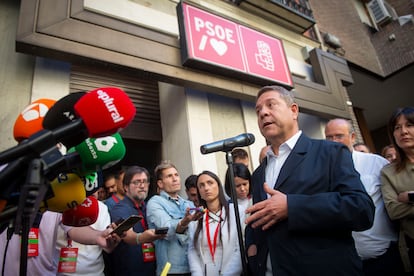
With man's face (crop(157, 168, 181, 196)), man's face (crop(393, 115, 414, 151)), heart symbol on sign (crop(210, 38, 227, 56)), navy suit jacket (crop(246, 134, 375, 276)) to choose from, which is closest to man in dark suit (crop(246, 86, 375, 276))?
navy suit jacket (crop(246, 134, 375, 276))

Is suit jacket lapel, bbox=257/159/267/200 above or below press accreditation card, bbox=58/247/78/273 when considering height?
above

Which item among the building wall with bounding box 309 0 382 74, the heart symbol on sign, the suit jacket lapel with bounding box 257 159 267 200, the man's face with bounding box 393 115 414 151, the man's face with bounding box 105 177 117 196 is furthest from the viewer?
the building wall with bounding box 309 0 382 74

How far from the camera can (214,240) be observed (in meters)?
2.37

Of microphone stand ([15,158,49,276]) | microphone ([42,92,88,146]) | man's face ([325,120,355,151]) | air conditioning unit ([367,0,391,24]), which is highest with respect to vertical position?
air conditioning unit ([367,0,391,24])

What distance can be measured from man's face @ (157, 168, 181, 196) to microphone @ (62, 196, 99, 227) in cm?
158

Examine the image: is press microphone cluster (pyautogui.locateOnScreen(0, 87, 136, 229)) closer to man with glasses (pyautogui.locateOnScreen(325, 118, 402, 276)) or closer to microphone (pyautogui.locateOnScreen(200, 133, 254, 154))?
microphone (pyautogui.locateOnScreen(200, 133, 254, 154))

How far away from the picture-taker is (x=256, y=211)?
57.3 inches

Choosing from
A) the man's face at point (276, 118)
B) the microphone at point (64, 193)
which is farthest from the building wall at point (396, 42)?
the microphone at point (64, 193)

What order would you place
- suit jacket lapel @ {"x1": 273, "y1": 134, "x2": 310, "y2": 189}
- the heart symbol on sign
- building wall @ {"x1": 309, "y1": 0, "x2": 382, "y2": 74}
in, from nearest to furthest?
1. suit jacket lapel @ {"x1": 273, "y1": 134, "x2": 310, "y2": 189}
2. the heart symbol on sign
3. building wall @ {"x1": 309, "y1": 0, "x2": 382, "y2": 74}

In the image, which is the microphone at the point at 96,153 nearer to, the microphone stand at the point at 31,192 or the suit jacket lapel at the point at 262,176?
the microphone stand at the point at 31,192

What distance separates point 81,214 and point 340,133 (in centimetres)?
242

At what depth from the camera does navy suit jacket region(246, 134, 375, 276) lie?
1300 mm

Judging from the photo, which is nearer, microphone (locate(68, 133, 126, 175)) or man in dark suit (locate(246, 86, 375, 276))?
microphone (locate(68, 133, 126, 175))

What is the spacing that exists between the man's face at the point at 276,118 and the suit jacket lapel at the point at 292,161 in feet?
0.45
